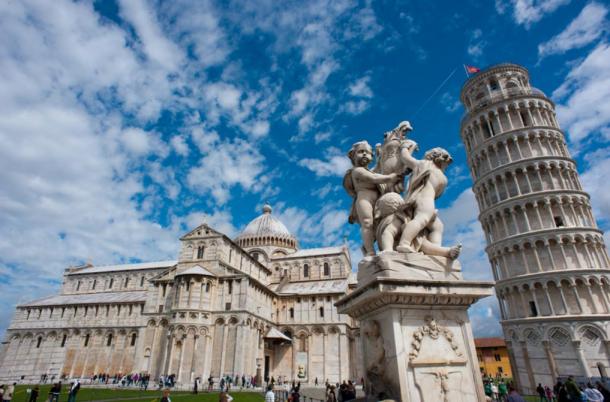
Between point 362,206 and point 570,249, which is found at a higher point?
point 570,249

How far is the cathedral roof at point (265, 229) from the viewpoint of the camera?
183 feet

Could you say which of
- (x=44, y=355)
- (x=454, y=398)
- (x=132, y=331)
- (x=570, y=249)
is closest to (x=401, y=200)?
(x=454, y=398)

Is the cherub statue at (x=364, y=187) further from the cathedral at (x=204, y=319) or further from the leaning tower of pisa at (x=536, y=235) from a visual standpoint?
the cathedral at (x=204, y=319)

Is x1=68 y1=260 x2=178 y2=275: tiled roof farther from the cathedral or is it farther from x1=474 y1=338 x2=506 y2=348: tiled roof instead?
x1=474 y1=338 x2=506 y2=348: tiled roof

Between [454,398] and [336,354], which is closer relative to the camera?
[454,398]

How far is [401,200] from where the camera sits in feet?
15.0

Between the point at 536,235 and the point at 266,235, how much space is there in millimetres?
38126

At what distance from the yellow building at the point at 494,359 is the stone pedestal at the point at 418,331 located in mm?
64384

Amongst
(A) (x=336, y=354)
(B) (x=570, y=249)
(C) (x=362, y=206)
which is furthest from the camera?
(A) (x=336, y=354)

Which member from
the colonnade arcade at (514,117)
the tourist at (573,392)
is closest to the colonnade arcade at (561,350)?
the tourist at (573,392)

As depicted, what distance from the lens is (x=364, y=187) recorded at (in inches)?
197

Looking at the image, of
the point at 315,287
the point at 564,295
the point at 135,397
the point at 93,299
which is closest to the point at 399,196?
the point at 135,397

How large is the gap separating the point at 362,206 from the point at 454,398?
2.56 meters

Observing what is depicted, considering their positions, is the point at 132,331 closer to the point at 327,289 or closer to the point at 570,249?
the point at 327,289
